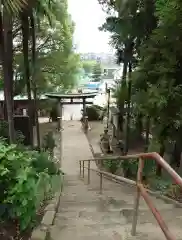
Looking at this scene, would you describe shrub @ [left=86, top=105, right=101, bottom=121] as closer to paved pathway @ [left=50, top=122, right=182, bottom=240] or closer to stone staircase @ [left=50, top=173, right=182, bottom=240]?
paved pathway @ [left=50, top=122, right=182, bottom=240]

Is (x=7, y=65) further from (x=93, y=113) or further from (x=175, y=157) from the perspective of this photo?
(x=93, y=113)

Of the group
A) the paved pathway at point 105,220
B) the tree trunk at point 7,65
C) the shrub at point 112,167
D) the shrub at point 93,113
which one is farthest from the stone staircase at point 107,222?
the shrub at point 93,113

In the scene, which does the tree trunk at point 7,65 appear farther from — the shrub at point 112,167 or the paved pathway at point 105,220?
the shrub at point 112,167

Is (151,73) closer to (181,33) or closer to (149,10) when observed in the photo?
(181,33)

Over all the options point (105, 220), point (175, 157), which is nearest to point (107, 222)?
point (105, 220)

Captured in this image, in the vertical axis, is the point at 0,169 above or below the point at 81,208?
above

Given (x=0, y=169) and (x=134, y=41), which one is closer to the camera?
(x=0, y=169)

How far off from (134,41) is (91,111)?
10834 millimetres

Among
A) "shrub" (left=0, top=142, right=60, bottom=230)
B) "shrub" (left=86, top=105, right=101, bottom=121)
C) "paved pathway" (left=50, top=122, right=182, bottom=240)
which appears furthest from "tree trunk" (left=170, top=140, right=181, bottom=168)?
"shrub" (left=86, top=105, right=101, bottom=121)

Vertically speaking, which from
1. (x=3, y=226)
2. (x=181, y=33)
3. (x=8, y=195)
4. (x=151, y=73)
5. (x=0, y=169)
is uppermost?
(x=181, y=33)

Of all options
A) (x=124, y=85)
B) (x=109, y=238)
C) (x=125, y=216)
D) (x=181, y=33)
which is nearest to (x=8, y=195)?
(x=109, y=238)

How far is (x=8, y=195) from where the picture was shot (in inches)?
95.4

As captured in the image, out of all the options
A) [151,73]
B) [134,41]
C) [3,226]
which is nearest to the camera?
[3,226]

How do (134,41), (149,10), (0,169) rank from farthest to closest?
(134,41), (149,10), (0,169)
